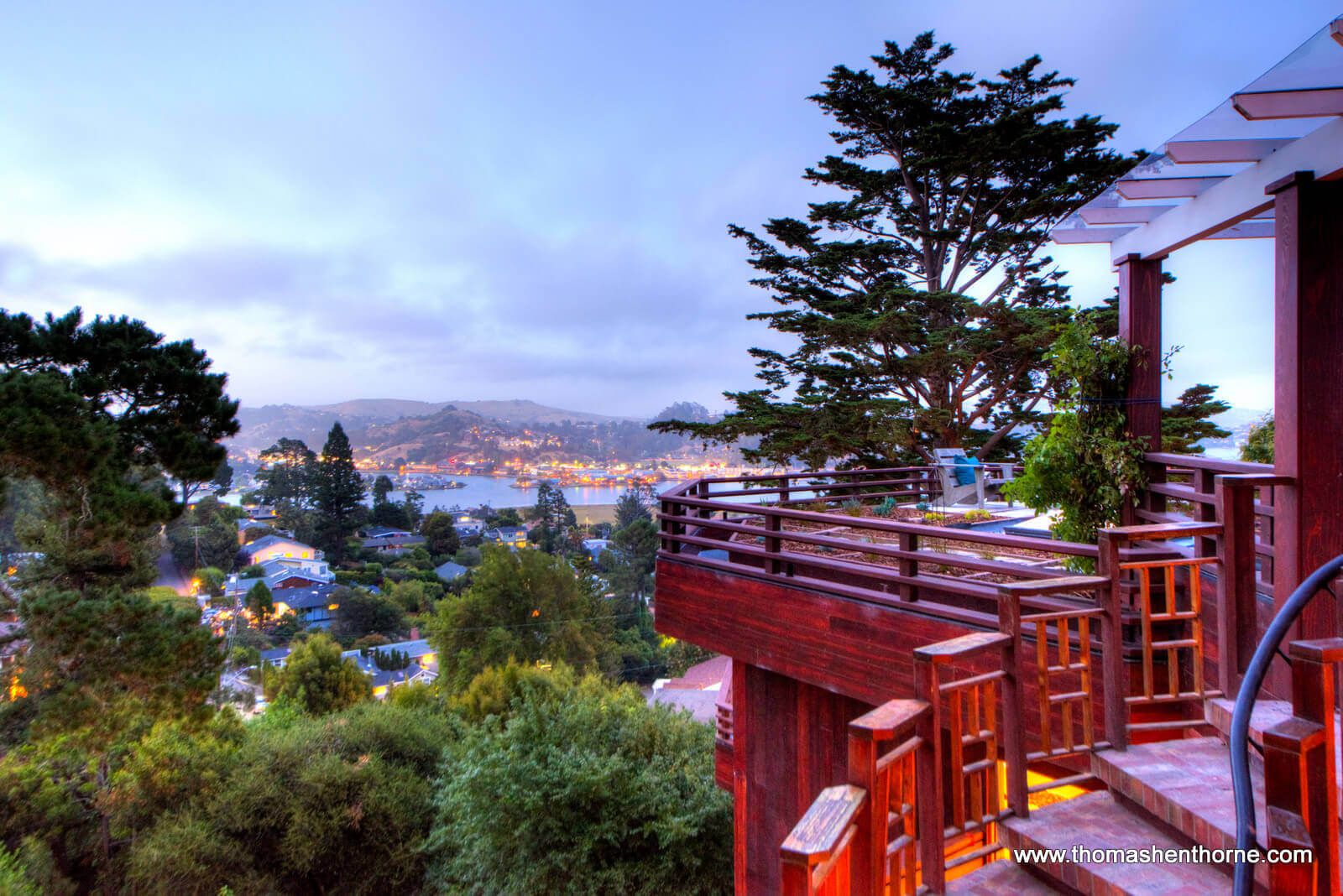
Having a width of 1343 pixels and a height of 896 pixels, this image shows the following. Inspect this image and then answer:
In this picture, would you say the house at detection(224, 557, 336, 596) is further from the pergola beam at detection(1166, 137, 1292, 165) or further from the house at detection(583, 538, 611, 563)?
the pergola beam at detection(1166, 137, 1292, 165)

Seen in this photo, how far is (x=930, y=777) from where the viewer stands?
1.53 meters

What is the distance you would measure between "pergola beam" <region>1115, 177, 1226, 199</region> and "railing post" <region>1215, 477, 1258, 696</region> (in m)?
1.48

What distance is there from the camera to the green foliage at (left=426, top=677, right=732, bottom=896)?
24.2 ft

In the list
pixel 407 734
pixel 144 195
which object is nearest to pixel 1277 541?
pixel 407 734

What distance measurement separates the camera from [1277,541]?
234 centimetres

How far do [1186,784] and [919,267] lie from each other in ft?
33.4

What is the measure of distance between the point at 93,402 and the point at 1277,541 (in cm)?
1087

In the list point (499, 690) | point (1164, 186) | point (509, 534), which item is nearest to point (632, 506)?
point (509, 534)

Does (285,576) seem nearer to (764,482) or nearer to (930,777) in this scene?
(764,482)

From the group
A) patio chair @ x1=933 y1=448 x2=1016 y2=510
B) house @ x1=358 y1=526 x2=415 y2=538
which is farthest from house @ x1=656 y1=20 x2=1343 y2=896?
house @ x1=358 y1=526 x2=415 y2=538

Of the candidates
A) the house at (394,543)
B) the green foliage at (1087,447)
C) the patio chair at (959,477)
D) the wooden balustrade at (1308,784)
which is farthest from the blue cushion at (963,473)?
the house at (394,543)

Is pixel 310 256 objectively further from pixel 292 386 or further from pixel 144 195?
pixel 292 386

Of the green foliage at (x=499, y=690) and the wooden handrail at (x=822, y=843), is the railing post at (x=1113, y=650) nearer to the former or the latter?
the wooden handrail at (x=822, y=843)

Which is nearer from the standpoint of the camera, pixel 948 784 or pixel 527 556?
pixel 948 784
